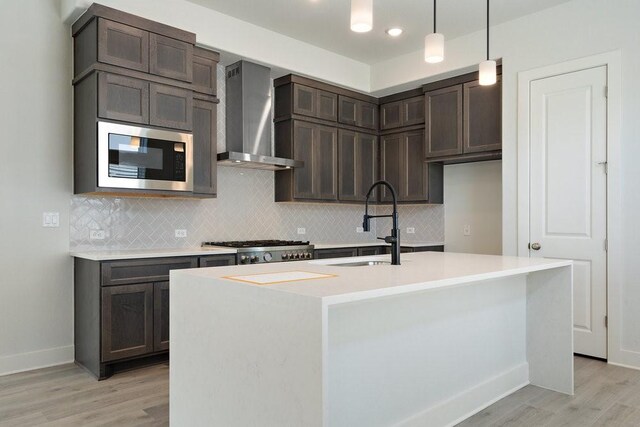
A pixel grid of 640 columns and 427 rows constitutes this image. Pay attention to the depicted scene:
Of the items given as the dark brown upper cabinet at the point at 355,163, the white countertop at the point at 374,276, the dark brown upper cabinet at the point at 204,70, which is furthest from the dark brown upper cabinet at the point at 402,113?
the white countertop at the point at 374,276

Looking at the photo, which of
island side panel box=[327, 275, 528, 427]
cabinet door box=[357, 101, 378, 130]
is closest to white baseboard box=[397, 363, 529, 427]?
island side panel box=[327, 275, 528, 427]

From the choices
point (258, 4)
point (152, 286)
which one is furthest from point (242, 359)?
point (258, 4)

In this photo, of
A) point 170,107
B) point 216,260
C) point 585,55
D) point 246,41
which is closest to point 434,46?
point 585,55

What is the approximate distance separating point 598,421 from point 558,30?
3084 mm

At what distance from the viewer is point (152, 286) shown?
11.3 ft

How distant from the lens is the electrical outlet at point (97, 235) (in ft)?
12.3

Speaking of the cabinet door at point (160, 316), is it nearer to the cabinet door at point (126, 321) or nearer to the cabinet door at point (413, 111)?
the cabinet door at point (126, 321)

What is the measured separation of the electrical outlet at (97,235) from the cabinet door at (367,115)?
9.94 ft

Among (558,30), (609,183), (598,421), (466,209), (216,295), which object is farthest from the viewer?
(466,209)

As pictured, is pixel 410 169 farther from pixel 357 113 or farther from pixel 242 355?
pixel 242 355

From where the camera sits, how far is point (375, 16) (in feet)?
13.9

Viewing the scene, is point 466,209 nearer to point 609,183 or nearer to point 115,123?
point 609,183

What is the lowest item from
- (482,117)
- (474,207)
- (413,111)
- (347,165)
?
(474,207)

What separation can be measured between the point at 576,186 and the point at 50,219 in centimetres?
418
